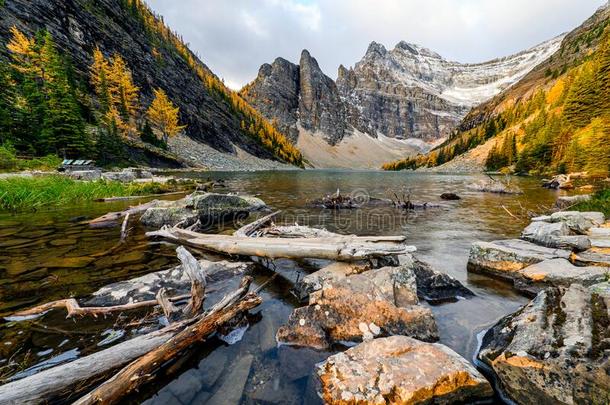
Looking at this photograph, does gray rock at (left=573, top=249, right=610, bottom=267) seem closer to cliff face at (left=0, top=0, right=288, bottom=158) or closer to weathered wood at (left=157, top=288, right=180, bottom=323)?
weathered wood at (left=157, top=288, right=180, bottom=323)

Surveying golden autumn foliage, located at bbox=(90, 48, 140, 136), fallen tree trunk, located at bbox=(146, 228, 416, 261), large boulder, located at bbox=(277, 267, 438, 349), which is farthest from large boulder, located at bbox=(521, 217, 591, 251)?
golden autumn foliage, located at bbox=(90, 48, 140, 136)

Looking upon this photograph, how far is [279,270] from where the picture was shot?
24.6ft

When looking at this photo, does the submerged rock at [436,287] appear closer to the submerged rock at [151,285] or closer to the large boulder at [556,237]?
the large boulder at [556,237]

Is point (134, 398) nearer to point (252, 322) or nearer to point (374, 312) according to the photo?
point (252, 322)

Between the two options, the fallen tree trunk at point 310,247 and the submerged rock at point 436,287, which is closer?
the fallen tree trunk at point 310,247

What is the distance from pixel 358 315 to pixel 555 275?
15.2 feet

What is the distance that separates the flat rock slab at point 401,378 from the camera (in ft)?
10.2

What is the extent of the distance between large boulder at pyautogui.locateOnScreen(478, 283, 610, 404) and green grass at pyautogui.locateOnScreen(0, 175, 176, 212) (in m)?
19.6

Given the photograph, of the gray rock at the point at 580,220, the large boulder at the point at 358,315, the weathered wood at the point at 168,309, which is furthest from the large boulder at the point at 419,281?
the gray rock at the point at 580,220

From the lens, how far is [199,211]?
1204 centimetres

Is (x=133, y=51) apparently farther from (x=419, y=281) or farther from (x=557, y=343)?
(x=557, y=343)

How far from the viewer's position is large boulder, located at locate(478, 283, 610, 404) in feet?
9.04

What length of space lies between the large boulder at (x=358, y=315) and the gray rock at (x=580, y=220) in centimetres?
761

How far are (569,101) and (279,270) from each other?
69.4 meters
